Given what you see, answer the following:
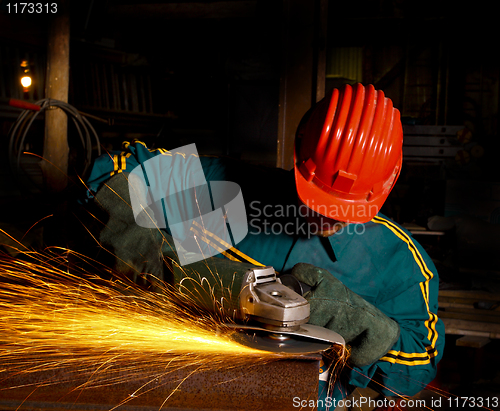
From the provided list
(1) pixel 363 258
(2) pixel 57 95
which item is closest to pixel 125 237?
(1) pixel 363 258

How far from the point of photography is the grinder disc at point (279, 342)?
119 centimetres

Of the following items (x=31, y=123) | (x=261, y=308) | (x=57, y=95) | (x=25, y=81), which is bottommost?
(x=261, y=308)

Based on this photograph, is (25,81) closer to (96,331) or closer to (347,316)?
(96,331)

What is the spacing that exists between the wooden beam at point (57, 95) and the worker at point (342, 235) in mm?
1349

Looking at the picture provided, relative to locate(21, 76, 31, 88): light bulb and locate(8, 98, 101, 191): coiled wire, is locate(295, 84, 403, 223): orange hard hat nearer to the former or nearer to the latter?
locate(8, 98, 101, 191): coiled wire

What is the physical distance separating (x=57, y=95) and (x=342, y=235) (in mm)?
2609

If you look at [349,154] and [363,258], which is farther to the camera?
[363,258]

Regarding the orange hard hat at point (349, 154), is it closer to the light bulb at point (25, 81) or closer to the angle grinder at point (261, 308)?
the angle grinder at point (261, 308)

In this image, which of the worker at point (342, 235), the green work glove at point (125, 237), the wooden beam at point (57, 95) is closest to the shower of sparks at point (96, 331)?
the green work glove at point (125, 237)

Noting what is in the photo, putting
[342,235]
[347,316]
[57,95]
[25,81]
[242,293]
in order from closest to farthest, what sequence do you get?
[242,293]
[347,316]
[342,235]
[57,95]
[25,81]

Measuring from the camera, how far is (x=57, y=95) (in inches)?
128

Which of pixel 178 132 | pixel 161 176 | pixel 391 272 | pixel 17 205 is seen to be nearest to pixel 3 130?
pixel 17 205

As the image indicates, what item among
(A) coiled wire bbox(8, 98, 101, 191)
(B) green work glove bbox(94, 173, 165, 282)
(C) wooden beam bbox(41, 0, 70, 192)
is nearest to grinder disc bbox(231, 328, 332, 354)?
(B) green work glove bbox(94, 173, 165, 282)

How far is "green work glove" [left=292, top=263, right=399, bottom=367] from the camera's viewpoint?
4.97 ft
